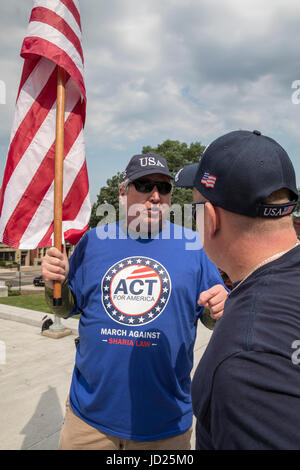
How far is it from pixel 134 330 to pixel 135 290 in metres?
0.23

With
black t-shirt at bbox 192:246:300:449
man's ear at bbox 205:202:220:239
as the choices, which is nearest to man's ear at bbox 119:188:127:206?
man's ear at bbox 205:202:220:239

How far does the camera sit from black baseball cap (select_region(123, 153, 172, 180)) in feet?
7.32

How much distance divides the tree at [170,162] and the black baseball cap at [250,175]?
2003cm

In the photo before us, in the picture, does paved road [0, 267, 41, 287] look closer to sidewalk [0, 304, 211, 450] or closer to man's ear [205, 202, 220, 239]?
sidewalk [0, 304, 211, 450]

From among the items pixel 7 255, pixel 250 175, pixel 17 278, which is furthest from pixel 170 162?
pixel 7 255

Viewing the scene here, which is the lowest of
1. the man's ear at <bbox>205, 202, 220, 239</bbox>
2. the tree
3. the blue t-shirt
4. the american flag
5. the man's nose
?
the blue t-shirt

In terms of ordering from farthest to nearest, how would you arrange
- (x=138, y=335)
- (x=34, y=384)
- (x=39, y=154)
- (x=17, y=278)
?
1. (x=17, y=278)
2. (x=34, y=384)
3. (x=39, y=154)
4. (x=138, y=335)

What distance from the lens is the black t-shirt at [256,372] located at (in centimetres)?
68

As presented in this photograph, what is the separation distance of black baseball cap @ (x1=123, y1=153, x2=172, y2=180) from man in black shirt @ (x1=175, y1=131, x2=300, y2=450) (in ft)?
3.68

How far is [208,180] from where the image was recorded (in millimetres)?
1060

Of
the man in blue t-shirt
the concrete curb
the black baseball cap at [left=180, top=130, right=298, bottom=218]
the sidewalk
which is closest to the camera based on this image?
the black baseball cap at [left=180, top=130, right=298, bottom=218]

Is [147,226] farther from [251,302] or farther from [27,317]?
[27,317]
